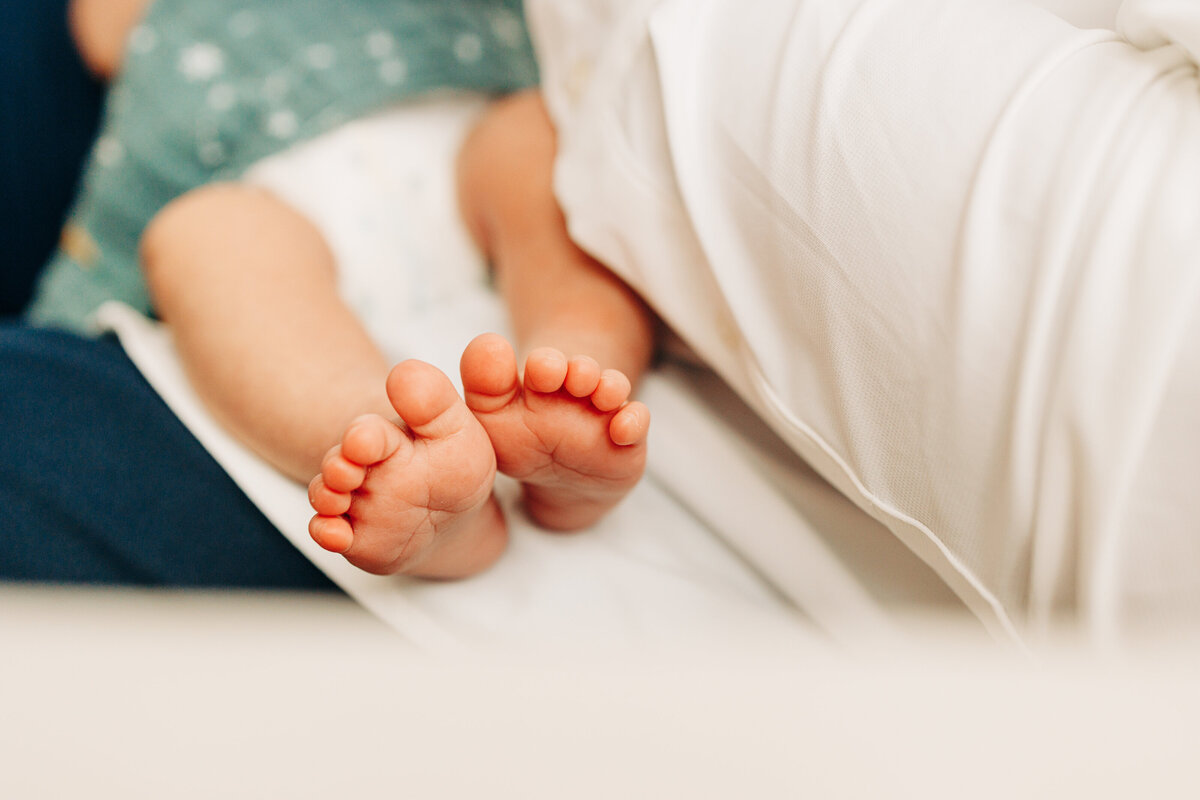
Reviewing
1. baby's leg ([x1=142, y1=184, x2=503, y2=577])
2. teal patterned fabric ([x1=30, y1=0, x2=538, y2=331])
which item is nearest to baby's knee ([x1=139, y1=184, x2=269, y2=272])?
baby's leg ([x1=142, y1=184, x2=503, y2=577])

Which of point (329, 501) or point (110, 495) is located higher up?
point (329, 501)

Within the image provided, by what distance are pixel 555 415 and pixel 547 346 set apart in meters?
0.12

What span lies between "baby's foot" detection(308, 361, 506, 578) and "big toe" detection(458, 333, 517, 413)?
13mm

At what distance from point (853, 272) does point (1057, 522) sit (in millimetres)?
166

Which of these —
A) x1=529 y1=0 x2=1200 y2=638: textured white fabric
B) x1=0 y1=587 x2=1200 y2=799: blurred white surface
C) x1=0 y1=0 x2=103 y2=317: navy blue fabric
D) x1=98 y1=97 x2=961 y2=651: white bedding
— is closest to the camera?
x1=0 y1=587 x2=1200 y2=799: blurred white surface

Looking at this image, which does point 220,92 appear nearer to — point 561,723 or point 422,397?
point 422,397

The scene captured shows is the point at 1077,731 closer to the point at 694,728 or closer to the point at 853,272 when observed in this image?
the point at 694,728

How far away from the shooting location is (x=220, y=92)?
0.78 meters

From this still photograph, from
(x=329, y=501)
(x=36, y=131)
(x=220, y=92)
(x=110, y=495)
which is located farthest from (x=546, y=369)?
(x=36, y=131)

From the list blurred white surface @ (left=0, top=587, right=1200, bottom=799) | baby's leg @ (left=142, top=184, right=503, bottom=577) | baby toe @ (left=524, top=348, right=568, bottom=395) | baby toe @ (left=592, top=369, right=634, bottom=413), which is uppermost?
blurred white surface @ (left=0, top=587, right=1200, bottom=799)

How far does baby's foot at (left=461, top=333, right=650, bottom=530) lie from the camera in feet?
1.46

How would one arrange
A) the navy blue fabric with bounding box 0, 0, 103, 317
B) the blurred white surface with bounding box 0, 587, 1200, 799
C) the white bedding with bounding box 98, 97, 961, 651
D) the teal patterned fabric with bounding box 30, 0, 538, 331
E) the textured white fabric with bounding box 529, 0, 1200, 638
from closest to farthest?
the blurred white surface with bounding box 0, 587, 1200, 799 → the textured white fabric with bounding box 529, 0, 1200, 638 → the white bedding with bounding box 98, 97, 961, 651 → the teal patterned fabric with bounding box 30, 0, 538, 331 → the navy blue fabric with bounding box 0, 0, 103, 317

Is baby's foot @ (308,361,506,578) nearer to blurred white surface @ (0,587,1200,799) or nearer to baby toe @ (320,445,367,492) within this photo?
baby toe @ (320,445,367,492)

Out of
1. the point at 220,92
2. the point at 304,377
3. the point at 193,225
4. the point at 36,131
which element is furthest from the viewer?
the point at 36,131
